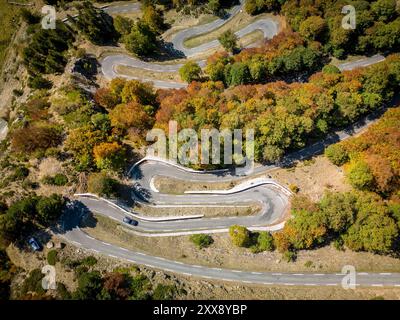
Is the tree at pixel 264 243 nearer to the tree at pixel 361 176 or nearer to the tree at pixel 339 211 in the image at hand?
the tree at pixel 339 211

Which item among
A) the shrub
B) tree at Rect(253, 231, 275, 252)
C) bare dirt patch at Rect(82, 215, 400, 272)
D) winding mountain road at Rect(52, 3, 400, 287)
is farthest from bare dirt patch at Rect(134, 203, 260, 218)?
the shrub

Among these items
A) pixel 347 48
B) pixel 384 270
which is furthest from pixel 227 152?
pixel 347 48

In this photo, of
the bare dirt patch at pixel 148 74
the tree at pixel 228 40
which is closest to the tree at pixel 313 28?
the tree at pixel 228 40

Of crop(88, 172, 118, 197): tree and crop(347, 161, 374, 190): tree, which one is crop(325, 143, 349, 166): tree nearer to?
crop(347, 161, 374, 190): tree

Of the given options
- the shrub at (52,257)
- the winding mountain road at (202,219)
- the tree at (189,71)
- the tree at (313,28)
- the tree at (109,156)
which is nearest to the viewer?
the shrub at (52,257)

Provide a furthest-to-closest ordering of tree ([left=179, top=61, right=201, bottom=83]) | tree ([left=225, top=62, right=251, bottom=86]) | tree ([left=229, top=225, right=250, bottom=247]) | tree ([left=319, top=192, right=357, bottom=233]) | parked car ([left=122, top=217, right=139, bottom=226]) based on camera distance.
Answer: tree ([left=179, top=61, right=201, bottom=83]), tree ([left=225, top=62, right=251, bottom=86]), parked car ([left=122, top=217, right=139, bottom=226]), tree ([left=229, top=225, right=250, bottom=247]), tree ([left=319, top=192, right=357, bottom=233])

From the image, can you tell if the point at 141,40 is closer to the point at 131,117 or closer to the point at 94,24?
the point at 94,24
